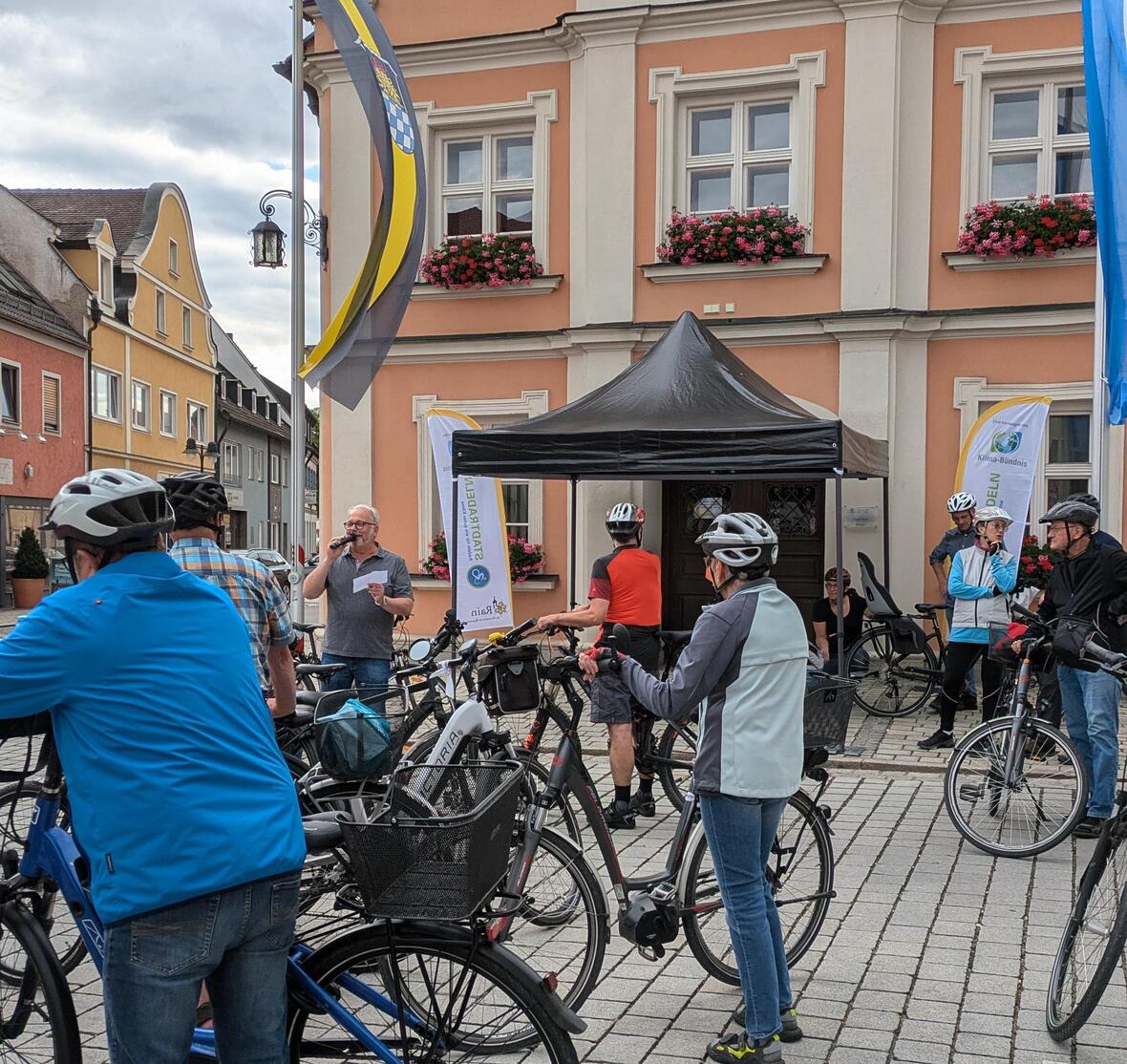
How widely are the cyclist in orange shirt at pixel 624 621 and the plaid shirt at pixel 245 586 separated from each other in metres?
1.89

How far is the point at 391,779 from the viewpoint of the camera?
3896 mm

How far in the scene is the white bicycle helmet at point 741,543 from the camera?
3.67 m

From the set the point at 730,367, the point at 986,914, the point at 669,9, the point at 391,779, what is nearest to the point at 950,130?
the point at 669,9

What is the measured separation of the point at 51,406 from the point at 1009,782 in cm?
3225

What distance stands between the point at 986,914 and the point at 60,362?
33.6m

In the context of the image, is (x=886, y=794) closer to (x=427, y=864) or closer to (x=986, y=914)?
(x=986, y=914)

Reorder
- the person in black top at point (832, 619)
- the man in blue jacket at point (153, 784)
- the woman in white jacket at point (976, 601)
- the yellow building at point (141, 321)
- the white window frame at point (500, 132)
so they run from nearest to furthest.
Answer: the man in blue jacket at point (153, 784) → the woman in white jacket at point (976, 601) → the person in black top at point (832, 619) → the white window frame at point (500, 132) → the yellow building at point (141, 321)

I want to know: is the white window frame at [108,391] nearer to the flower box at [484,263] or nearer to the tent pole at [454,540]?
the flower box at [484,263]

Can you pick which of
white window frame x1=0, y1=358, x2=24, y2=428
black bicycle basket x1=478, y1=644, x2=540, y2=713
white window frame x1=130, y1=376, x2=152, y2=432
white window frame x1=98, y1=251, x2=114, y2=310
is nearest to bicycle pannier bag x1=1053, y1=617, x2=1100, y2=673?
black bicycle basket x1=478, y1=644, x2=540, y2=713

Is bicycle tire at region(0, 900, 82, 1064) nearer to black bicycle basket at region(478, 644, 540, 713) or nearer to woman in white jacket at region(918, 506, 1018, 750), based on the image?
black bicycle basket at region(478, 644, 540, 713)

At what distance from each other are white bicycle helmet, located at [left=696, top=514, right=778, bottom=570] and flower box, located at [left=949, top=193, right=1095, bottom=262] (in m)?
10.5

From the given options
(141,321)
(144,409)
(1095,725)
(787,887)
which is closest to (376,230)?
(1095,725)

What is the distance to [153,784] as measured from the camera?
2305 mm

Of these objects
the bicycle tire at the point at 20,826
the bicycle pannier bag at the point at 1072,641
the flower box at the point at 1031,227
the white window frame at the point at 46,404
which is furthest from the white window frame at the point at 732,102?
the white window frame at the point at 46,404
